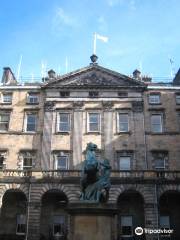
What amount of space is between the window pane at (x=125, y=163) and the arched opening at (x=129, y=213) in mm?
2896

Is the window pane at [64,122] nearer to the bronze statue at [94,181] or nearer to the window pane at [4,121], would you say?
the window pane at [4,121]

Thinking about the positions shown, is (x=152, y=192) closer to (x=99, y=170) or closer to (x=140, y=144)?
(x=140, y=144)

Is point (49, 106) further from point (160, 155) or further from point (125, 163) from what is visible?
point (160, 155)

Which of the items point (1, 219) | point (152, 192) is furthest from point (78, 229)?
point (1, 219)

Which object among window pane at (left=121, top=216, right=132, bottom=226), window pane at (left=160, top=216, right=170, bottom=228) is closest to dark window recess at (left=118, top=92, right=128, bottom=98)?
window pane at (left=121, top=216, right=132, bottom=226)

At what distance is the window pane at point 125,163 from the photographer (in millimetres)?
36156

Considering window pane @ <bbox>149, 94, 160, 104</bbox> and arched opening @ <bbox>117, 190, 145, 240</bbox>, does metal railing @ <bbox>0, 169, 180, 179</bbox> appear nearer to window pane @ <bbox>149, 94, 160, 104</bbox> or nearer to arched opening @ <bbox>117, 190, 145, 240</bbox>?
arched opening @ <bbox>117, 190, 145, 240</bbox>

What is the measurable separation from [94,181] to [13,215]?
2205 cm

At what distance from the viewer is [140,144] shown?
3691 cm

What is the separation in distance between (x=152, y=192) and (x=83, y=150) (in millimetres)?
8307

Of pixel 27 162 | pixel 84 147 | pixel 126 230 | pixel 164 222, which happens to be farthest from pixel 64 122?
pixel 164 222

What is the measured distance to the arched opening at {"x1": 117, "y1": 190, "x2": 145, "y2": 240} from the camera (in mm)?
33406

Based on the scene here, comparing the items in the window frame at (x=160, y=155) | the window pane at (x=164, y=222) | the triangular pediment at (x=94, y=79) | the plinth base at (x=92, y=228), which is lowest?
the plinth base at (x=92, y=228)

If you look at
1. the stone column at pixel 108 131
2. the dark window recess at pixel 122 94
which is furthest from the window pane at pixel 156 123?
the stone column at pixel 108 131
